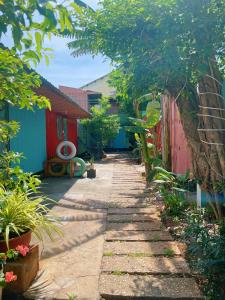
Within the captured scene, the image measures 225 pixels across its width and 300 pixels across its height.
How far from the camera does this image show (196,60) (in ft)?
9.82

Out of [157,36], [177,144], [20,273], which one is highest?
[157,36]

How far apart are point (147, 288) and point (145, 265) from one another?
0.50 metres

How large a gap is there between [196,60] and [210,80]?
85 centimetres

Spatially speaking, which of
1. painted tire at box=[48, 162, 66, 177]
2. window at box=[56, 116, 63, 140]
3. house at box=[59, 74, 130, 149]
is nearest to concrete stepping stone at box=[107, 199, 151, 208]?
painted tire at box=[48, 162, 66, 177]

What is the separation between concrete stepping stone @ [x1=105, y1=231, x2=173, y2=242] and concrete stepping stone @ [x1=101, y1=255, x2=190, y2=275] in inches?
25.3

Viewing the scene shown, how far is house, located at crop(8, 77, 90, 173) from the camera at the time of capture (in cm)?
765

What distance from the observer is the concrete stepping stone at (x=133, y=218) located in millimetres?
5219

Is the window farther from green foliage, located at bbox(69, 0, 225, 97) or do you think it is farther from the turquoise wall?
green foliage, located at bbox(69, 0, 225, 97)

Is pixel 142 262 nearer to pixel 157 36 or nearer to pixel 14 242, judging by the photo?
pixel 14 242

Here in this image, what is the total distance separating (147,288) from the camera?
286 cm

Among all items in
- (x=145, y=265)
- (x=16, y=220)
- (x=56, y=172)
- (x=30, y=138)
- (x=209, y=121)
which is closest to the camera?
(x=16, y=220)

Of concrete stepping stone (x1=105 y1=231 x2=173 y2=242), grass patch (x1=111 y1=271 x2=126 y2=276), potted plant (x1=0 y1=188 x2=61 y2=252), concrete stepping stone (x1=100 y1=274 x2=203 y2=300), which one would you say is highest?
potted plant (x1=0 y1=188 x2=61 y2=252)

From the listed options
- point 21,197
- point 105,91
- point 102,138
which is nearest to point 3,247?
point 21,197

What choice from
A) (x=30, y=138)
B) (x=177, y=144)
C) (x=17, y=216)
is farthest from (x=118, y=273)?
(x=30, y=138)
